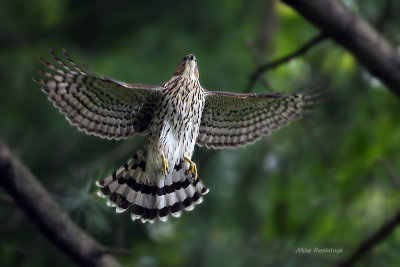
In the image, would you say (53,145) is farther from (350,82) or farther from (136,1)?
(350,82)

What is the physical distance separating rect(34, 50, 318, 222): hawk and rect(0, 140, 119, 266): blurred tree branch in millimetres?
498

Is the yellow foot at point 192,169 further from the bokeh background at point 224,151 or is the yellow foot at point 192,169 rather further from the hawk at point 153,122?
the bokeh background at point 224,151

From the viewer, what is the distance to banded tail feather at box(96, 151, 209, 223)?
487cm

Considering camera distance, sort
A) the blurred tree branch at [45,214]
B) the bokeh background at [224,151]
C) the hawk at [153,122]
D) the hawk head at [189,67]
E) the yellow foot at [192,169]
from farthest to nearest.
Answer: the bokeh background at [224,151], the blurred tree branch at [45,214], the hawk head at [189,67], the hawk at [153,122], the yellow foot at [192,169]

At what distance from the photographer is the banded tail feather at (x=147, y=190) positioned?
4.87 meters

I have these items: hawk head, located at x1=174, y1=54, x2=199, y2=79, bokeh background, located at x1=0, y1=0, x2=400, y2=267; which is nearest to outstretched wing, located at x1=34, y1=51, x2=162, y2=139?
hawk head, located at x1=174, y1=54, x2=199, y2=79

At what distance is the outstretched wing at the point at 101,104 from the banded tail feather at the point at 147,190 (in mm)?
295

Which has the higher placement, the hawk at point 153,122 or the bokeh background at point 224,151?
the bokeh background at point 224,151

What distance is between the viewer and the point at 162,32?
27.8 ft

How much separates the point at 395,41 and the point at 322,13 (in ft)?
5.25

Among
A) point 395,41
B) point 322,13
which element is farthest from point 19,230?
point 395,41

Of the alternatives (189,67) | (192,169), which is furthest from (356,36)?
(192,169)

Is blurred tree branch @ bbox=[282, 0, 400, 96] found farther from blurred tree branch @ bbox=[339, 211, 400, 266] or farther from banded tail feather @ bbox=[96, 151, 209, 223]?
banded tail feather @ bbox=[96, 151, 209, 223]

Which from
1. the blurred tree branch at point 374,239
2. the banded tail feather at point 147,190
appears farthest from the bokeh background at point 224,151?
the banded tail feather at point 147,190
